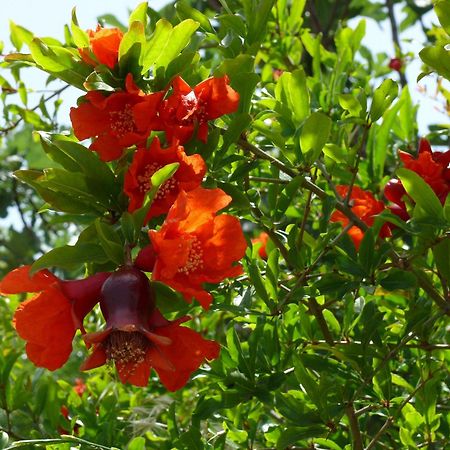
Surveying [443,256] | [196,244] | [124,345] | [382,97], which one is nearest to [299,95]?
[382,97]

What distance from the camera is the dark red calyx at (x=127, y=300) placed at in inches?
35.9

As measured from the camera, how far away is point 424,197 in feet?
3.76

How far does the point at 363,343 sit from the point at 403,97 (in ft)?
2.04

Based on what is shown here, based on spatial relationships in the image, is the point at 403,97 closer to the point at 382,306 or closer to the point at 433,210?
the point at 382,306

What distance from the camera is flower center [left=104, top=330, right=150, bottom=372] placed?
0.95 metres

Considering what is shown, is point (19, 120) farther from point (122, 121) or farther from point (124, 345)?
point (124, 345)

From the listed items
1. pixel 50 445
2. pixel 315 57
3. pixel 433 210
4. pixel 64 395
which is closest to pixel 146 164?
pixel 433 210

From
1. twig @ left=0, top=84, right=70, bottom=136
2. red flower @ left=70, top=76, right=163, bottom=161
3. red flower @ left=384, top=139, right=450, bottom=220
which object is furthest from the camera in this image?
twig @ left=0, top=84, right=70, bottom=136

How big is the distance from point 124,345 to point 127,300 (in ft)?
0.22

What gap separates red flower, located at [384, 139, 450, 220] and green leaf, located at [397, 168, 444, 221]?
0.11 m

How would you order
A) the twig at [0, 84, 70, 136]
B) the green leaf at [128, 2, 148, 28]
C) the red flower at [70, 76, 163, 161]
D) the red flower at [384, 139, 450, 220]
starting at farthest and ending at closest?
the twig at [0, 84, 70, 136], the red flower at [384, 139, 450, 220], the green leaf at [128, 2, 148, 28], the red flower at [70, 76, 163, 161]

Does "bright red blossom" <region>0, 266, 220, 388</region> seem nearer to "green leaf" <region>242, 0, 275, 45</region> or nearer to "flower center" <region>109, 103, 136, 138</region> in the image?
→ "flower center" <region>109, 103, 136, 138</region>

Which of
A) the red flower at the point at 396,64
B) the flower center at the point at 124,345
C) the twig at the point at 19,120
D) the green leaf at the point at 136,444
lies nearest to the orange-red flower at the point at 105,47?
the flower center at the point at 124,345

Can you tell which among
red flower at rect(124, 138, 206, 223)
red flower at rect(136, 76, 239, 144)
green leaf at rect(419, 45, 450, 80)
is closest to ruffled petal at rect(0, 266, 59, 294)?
red flower at rect(124, 138, 206, 223)
